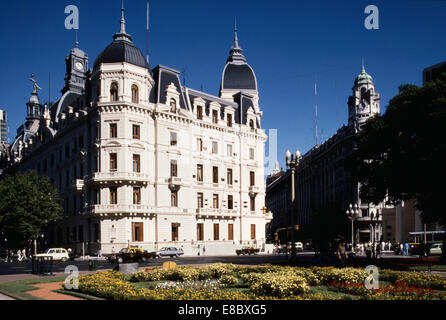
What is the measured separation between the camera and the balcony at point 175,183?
58.7 m

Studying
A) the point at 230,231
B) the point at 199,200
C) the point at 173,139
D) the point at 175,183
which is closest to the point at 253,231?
the point at 230,231

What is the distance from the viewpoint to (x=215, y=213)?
63594mm

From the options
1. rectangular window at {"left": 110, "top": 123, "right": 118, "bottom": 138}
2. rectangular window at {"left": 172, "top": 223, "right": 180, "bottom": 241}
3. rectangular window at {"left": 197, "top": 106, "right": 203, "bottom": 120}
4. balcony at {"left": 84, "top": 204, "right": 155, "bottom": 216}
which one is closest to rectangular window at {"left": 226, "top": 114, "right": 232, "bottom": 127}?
rectangular window at {"left": 197, "top": 106, "right": 203, "bottom": 120}

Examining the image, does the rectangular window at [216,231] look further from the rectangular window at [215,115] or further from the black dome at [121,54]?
the black dome at [121,54]

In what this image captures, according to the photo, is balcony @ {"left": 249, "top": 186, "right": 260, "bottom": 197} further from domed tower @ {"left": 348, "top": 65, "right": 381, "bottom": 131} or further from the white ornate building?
domed tower @ {"left": 348, "top": 65, "right": 381, "bottom": 131}

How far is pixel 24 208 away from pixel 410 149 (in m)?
45.6

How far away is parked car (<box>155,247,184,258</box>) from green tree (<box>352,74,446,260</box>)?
2561cm

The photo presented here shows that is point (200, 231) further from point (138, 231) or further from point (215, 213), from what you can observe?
point (138, 231)

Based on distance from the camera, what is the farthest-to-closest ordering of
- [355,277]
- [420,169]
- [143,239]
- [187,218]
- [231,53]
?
[231,53]
[187,218]
[143,239]
[420,169]
[355,277]

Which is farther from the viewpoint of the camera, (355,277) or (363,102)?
(363,102)
